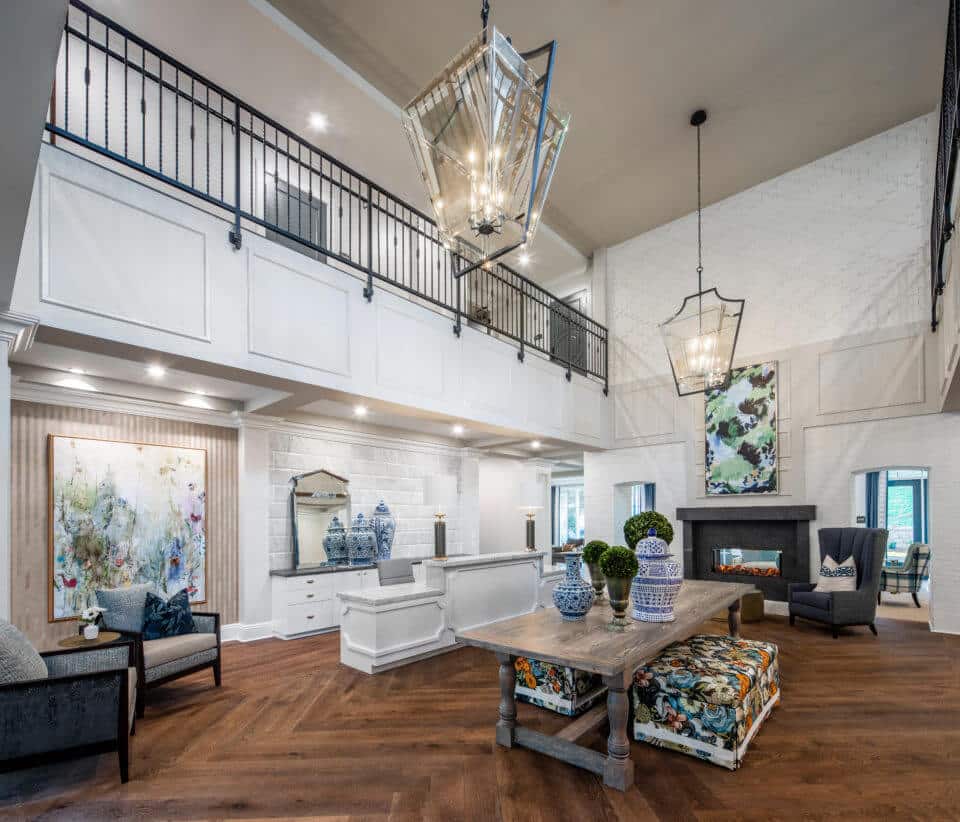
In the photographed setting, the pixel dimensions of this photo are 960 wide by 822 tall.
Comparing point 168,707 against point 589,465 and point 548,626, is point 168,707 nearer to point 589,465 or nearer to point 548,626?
point 548,626

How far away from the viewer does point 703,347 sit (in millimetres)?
5242

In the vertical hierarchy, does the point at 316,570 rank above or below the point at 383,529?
below

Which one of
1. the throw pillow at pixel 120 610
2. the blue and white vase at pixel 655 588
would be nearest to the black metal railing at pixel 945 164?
the blue and white vase at pixel 655 588

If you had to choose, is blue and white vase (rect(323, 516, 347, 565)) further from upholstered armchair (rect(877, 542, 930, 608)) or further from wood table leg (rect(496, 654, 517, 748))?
upholstered armchair (rect(877, 542, 930, 608))

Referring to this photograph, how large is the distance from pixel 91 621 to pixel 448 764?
9.06ft

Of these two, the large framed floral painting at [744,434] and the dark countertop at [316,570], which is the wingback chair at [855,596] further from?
the dark countertop at [316,570]

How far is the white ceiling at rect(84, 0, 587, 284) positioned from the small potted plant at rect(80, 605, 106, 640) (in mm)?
5014

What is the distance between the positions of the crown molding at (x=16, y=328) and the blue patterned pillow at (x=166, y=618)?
2123 millimetres

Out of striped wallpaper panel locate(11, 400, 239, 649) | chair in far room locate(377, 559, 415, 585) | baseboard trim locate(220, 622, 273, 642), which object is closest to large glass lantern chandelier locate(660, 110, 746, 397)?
chair in far room locate(377, 559, 415, 585)

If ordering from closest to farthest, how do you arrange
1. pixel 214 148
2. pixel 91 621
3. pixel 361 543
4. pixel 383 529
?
pixel 91 621 < pixel 214 148 < pixel 361 543 < pixel 383 529

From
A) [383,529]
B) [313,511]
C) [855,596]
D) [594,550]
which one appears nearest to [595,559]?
[594,550]

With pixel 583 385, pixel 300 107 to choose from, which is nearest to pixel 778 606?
pixel 583 385

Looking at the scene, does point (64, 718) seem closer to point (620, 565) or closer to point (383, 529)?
point (620, 565)

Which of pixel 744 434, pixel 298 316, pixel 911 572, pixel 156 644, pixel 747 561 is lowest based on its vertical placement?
pixel 911 572
